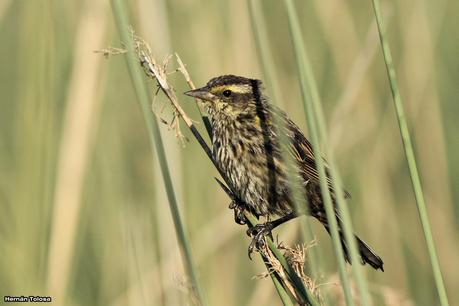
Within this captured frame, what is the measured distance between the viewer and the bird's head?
130 inches

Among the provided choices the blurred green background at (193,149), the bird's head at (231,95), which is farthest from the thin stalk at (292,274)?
the bird's head at (231,95)

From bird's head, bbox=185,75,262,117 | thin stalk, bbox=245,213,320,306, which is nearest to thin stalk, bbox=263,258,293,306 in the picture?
A: thin stalk, bbox=245,213,320,306

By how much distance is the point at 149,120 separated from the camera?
6.28 ft

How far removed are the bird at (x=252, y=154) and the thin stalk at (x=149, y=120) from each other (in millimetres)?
1290

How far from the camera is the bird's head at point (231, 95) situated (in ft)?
Result: 10.8

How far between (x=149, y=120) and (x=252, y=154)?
1493mm

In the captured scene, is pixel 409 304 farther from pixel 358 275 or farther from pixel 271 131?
pixel 358 275

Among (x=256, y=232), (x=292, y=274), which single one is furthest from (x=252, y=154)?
(x=292, y=274)

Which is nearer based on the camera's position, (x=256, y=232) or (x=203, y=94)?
(x=256, y=232)

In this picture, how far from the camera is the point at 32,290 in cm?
305

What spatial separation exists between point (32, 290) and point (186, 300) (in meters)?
0.85

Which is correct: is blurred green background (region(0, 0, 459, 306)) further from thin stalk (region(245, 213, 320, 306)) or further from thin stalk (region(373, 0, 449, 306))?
thin stalk (region(373, 0, 449, 306))

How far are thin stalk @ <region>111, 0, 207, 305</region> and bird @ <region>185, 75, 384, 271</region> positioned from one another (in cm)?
129

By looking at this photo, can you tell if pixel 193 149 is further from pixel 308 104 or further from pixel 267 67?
pixel 308 104
